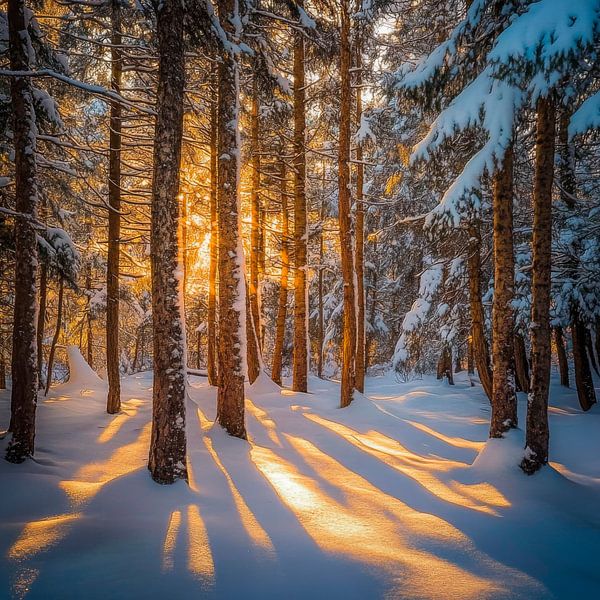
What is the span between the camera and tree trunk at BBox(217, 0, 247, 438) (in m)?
7.46

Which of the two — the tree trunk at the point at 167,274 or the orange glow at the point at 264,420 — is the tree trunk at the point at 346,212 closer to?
the orange glow at the point at 264,420

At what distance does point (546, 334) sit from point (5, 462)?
9.00 m

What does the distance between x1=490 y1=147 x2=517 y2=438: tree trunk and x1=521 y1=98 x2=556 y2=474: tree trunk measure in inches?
22.9

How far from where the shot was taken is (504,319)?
23.1 ft

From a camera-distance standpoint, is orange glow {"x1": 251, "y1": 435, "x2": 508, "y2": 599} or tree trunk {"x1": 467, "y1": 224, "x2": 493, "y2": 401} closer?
orange glow {"x1": 251, "y1": 435, "x2": 508, "y2": 599}

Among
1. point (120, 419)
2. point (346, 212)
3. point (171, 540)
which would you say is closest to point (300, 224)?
point (346, 212)

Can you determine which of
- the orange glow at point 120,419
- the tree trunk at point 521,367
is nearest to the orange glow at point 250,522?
the orange glow at point 120,419

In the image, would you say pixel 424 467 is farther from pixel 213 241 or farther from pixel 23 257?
pixel 213 241

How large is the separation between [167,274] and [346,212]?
742 cm

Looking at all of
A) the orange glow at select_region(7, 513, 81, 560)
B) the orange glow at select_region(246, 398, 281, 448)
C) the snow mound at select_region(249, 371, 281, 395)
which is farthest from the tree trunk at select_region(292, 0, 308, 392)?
the orange glow at select_region(7, 513, 81, 560)

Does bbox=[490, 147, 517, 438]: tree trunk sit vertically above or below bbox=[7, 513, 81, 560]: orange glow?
above

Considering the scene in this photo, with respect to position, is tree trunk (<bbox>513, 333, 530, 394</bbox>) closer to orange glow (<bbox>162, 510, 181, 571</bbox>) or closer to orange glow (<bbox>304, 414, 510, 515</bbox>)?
orange glow (<bbox>304, 414, 510, 515</bbox>)

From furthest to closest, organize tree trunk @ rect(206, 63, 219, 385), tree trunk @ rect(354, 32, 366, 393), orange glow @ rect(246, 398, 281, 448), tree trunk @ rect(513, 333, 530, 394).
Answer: tree trunk @ rect(354, 32, 366, 393)
tree trunk @ rect(513, 333, 530, 394)
tree trunk @ rect(206, 63, 219, 385)
orange glow @ rect(246, 398, 281, 448)

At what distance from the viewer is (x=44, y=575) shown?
315 centimetres
